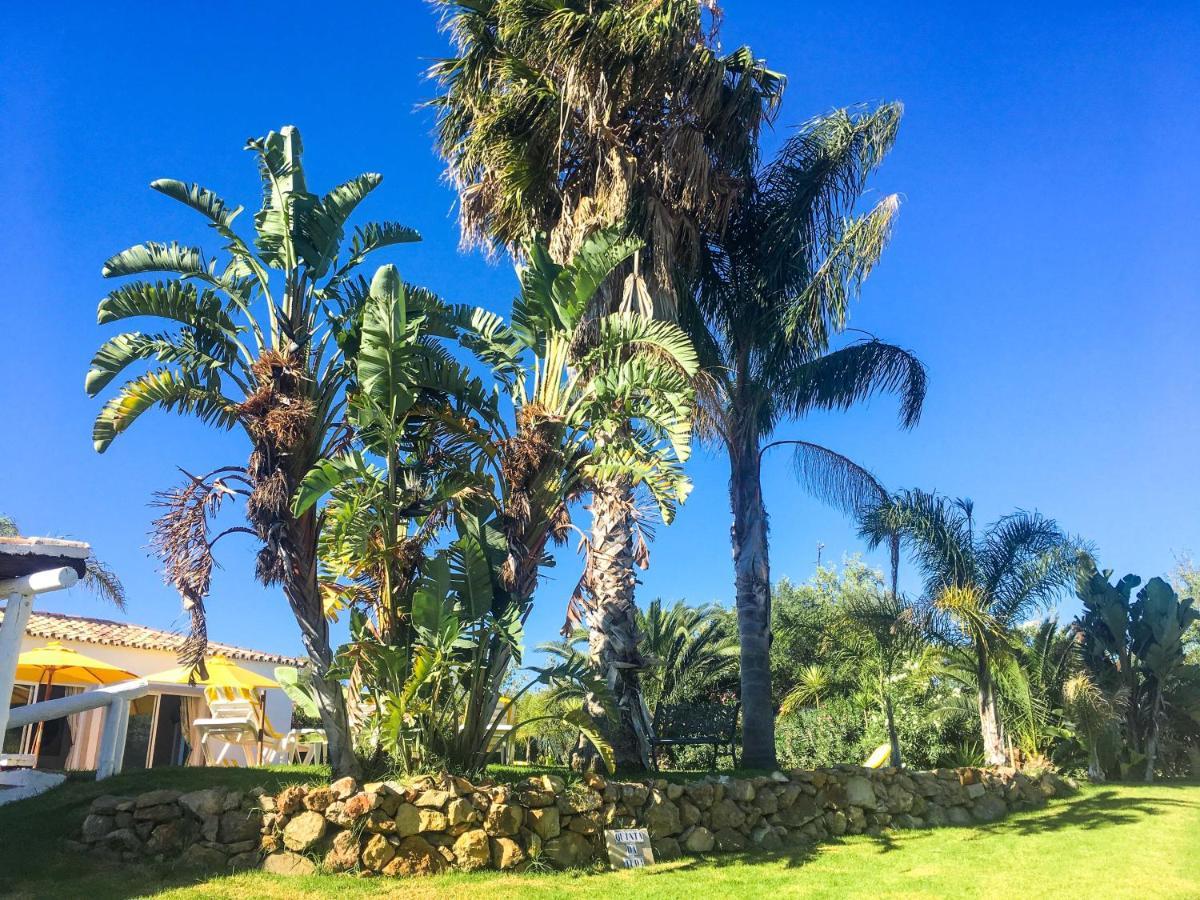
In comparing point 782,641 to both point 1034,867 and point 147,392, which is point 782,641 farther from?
point 147,392

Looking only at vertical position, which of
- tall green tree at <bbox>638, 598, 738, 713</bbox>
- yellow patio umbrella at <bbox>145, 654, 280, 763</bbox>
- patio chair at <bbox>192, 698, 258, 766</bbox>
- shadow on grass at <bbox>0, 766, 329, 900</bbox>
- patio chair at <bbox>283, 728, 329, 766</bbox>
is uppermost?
tall green tree at <bbox>638, 598, 738, 713</bbox>

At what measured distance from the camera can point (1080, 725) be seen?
1880cm

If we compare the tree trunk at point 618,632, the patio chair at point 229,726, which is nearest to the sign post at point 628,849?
the tree trunk at point 618,632

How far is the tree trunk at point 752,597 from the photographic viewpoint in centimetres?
1412

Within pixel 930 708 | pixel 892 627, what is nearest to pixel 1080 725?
pixel 930 708

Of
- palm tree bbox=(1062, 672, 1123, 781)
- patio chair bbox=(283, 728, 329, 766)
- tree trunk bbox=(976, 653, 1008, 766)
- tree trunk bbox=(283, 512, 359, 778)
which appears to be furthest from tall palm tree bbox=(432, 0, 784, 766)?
palm tree bbox=(1062, 672, 1123, 781)

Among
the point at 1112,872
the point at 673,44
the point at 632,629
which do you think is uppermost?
the point at 673,44

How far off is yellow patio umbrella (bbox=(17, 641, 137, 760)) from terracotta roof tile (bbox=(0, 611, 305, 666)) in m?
3.32

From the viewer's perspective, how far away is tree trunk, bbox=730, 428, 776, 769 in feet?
46.3

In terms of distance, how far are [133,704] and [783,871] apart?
1674 cm

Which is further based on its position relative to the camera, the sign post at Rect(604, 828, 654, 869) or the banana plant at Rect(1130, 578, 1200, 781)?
the banana plant at Rect(1130, 578, 1200, 781)

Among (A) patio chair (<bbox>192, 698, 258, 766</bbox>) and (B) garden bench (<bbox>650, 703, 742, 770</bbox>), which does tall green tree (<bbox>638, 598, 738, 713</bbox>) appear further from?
(A) patio chair (<bbox>192, 698, 258, 766</bbox>)

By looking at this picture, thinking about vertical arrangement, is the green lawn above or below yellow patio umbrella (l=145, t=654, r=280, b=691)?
below

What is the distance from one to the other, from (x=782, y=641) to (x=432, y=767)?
17.7 metres
